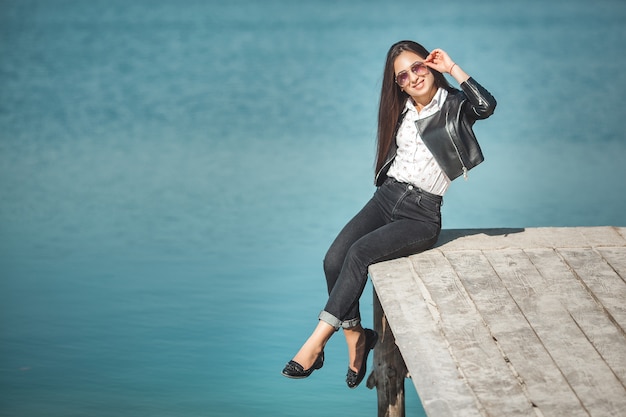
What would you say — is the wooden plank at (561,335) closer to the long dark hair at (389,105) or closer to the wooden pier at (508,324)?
the wooden pier at (508,324)

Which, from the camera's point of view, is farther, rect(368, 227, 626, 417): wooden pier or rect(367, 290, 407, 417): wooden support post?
rect(367, 290, 407, 417): wooden support post

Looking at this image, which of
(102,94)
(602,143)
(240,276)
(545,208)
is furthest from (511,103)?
(240,276)

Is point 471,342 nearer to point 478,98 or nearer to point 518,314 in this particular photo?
point 518,314

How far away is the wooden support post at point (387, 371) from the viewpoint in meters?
4.13

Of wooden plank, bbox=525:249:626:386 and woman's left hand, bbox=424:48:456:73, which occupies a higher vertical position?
woman's left hand, bbox=424:48:456:73

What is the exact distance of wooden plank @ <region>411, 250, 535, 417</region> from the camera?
2.68 m

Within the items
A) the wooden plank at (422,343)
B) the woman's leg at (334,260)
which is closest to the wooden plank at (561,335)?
the wooden plank at (422,343)

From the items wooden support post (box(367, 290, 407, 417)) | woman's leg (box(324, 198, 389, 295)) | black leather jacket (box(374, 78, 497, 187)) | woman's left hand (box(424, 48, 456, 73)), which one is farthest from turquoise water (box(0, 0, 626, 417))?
woman's left hand (box(424, 48, 456, 73))

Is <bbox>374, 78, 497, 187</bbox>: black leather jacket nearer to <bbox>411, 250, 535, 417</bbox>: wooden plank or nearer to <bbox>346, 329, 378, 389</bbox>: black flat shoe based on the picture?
<bbox>411, 250, 535, 417</bbox>: wooden plank

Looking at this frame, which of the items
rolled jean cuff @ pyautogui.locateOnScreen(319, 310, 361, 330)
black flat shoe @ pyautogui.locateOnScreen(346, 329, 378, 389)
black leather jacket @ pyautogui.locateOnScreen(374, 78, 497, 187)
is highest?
black leather jacket @ pyautogui.locateOnScreen(374, 78, 497, 187)

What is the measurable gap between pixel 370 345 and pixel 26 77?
13666 mm

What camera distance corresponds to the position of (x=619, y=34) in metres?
16.5

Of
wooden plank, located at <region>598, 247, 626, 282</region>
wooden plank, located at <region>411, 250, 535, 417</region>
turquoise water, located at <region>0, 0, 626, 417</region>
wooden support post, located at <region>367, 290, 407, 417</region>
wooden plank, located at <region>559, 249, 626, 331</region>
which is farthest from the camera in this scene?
turquoise water, located at <region>0, 0, 626, 417</region>

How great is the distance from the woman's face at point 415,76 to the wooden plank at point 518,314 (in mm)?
679
